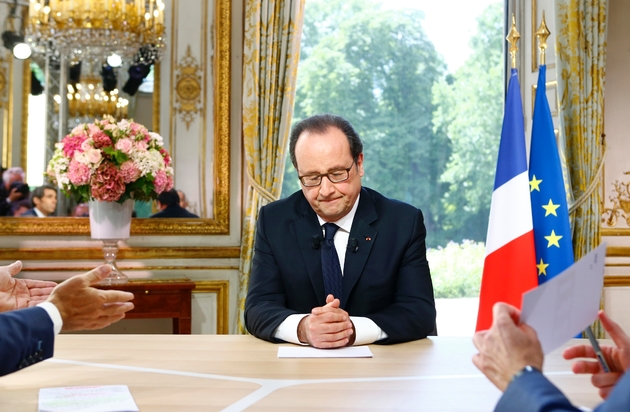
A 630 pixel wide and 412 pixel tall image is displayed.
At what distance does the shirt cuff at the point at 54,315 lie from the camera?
1758 mm

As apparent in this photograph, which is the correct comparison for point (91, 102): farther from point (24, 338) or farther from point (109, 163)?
point (24, 338)

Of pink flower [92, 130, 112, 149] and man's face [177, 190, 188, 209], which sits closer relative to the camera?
pink flower [92, 130, 112, 149]

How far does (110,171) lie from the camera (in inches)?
151

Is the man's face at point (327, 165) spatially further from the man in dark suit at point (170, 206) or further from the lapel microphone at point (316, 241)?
the man in dark suit at point (170, 206)

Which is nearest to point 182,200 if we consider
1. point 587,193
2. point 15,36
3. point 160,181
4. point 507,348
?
point 160,181

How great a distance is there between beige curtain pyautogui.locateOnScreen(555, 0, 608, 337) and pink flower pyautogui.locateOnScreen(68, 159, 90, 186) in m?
3.08

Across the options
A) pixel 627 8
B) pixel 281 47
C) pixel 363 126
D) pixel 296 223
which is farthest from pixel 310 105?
pixel 296 223

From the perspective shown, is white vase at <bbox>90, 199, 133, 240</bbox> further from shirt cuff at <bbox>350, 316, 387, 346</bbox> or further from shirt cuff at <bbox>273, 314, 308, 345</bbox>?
shirt cuff at <bbox>350, 316, 387, 346</bbox>

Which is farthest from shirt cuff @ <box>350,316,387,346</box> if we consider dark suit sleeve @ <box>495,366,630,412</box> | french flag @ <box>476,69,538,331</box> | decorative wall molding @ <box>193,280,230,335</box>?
decorative wall molding @ <box>193,280,230,335</box>

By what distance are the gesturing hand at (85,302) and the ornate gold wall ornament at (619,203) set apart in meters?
3.98

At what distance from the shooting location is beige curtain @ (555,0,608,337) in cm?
467

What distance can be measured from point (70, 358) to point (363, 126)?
3764mm

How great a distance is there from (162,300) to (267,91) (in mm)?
1552

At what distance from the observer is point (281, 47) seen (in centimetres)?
471
